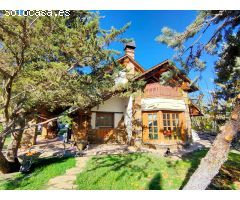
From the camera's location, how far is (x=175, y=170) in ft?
23.9

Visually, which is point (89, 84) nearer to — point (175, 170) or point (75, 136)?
point (175, 170)

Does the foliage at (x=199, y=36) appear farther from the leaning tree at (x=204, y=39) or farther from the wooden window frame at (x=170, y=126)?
the wooden window frame at (x=170, y=126)

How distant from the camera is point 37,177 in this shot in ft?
20.1

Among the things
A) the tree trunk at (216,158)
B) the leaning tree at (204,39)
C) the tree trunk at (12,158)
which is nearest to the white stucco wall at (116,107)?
the tree trunk at (12,158)

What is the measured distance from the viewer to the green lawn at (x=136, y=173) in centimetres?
559

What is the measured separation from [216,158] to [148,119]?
351 inches

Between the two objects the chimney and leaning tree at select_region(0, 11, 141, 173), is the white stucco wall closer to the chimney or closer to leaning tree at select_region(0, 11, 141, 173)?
the chimney

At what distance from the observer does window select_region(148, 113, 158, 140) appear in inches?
489

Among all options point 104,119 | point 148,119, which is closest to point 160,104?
point 148,119

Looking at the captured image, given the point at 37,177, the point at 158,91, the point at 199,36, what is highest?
the point at 199,36

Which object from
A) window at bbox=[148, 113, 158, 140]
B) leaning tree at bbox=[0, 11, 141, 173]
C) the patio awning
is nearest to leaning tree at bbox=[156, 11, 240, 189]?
leaning tree at bbox=[0, 11, 141, 173]

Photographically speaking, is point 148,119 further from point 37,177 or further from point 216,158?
point 216,158
